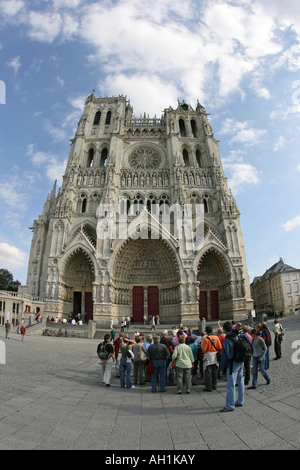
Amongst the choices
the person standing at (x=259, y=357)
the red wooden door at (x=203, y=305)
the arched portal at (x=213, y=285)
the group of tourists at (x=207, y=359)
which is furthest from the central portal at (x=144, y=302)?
the person standing at (x=259, y=357)

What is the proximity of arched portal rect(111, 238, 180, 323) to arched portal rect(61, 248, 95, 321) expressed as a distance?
317 centimetres

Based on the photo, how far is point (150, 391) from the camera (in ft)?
19.5

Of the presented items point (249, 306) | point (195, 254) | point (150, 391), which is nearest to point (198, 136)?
point (195, 254)

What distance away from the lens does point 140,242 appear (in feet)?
82.6

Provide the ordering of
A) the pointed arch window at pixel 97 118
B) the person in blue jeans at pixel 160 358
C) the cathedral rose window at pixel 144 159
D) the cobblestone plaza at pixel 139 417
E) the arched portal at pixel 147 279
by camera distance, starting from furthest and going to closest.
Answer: the pointed arch window at pixel 97 118 < the cathedral rose window at pixel 144 159 < the arched portal at pixel 147 279 < the person in blue jeans at pixel 160 358 < the cobblestone plaza at pixel 139 417

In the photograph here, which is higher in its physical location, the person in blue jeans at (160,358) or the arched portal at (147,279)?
the arched portal at (147,279)

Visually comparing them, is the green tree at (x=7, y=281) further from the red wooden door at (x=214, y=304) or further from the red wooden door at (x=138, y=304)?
the red wooden door at (x=214, y=304)

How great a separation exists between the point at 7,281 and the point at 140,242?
33.9 m

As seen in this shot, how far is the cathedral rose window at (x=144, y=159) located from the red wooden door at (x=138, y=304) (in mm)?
14348

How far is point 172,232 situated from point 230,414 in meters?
21.6

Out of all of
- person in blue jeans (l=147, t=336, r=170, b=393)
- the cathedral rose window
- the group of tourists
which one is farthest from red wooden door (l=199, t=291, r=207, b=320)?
person in blue jeans (l=147, t=336, r=170, b=393)

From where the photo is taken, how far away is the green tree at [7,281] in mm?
44375

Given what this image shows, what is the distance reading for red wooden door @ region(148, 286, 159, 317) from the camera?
80.7 ft

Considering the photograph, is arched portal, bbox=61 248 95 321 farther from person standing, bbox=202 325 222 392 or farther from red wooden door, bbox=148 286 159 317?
person standing, bbox=202 325 222 392
